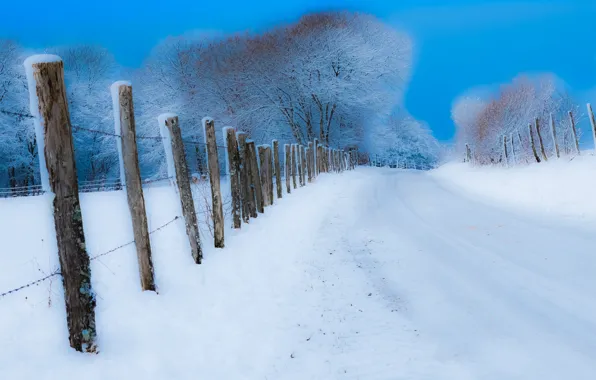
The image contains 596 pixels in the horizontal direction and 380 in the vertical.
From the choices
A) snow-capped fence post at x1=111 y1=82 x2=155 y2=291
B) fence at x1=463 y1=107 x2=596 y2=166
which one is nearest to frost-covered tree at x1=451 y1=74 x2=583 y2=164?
fence at x1=463 y1=107 x2=596 y2=166

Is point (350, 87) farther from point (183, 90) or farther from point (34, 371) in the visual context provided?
point (34, 371)

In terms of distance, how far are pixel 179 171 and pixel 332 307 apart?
8.90ft

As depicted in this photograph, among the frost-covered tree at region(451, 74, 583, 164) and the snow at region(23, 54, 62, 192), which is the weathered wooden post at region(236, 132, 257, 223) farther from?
the frost-covered tree at region(451, 74, 583, 164)

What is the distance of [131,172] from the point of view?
4.13m

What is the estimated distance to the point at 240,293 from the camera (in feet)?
14.8

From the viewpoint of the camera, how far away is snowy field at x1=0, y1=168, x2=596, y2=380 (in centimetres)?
298

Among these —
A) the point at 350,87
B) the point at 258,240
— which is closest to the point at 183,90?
the point at 350,87

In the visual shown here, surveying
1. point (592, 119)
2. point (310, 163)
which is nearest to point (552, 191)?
point (592, 119)

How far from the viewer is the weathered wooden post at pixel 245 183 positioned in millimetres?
8281

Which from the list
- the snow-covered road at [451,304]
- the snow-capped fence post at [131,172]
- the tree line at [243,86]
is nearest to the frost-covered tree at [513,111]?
the tree line at [243,86]

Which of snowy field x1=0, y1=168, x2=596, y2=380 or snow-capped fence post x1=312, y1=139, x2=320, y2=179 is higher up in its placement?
snow-capped fence post x1=312, y1=139, x2=320, y2=179

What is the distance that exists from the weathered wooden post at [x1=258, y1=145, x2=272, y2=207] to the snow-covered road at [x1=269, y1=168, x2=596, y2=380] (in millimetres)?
3077

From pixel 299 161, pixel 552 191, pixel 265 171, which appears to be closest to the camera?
pixel 552 191

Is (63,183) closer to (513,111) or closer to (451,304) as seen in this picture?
(451,304)
